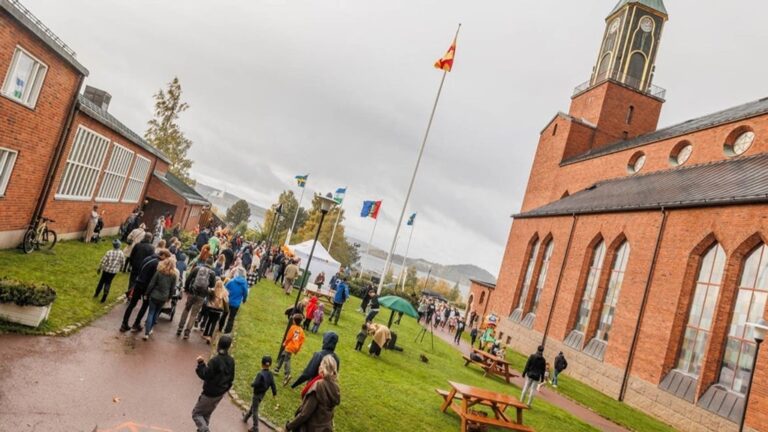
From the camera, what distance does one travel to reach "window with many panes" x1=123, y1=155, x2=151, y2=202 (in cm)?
2591

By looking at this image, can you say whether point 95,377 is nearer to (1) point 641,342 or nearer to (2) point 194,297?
(2) point 194,297

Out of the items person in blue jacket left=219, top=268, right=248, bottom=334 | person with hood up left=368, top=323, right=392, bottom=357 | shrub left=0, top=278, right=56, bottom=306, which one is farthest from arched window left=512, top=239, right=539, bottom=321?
shrub left=0, top=278, right=56, bottom=306

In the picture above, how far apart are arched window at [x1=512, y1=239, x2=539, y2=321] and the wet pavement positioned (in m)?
25.4

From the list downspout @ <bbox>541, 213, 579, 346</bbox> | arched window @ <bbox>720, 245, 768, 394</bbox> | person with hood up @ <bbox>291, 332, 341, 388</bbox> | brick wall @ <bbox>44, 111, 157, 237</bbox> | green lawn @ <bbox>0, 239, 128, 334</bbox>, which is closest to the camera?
person with hood up @ <bbox>291, 332, 341, 388</bbox>

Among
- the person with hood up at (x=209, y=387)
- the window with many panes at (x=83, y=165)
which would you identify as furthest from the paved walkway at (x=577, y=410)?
the window with many panes at (x=83, y=165)

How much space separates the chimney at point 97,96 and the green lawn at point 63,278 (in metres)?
13.8

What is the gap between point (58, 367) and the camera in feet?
24.4

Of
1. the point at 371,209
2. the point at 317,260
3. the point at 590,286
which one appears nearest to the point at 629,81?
the point at 590,286

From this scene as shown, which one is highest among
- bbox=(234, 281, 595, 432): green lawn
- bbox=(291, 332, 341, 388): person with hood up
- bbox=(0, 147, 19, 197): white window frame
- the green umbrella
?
bbox=(0, 147, 19, 197): white window frame

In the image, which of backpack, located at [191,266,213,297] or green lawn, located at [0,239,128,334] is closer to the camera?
green lawn, located at [0,239,128,334]

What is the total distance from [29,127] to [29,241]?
11.7ft

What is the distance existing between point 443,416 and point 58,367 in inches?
297

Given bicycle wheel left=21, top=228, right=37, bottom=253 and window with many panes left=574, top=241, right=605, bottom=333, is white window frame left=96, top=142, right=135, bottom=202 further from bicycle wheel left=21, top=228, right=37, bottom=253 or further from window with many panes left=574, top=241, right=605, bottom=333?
window with many panes left=574, top=241, right=605, bottom=333

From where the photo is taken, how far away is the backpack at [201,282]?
1099 centimetres
